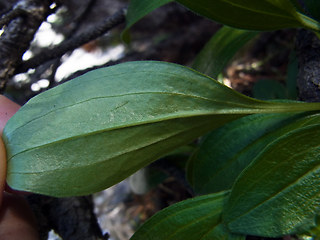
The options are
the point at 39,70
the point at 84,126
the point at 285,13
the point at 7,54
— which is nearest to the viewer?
the point at 84,126

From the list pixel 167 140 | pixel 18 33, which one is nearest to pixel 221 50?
pixel 167 140

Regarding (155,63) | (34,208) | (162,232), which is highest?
(155,63)

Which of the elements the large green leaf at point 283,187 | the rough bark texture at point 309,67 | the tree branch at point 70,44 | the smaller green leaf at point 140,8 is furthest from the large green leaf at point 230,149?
the tree branch at point 70,44

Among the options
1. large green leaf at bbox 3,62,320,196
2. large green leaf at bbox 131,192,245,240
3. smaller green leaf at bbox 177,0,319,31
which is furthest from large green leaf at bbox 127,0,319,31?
large green leaf at bbox 131,192,245,240

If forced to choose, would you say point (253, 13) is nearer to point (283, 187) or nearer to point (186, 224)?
point (283, 187)

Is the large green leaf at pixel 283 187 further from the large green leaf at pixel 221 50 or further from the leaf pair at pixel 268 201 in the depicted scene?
the large green leaf at pixel 221 50

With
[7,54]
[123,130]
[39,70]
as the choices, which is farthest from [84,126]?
[39,70]

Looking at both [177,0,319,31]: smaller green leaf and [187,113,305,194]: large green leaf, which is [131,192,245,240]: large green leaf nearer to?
[187,113,305,194]: large green leaf

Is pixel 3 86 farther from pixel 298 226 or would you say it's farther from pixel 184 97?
pixel 298 226
